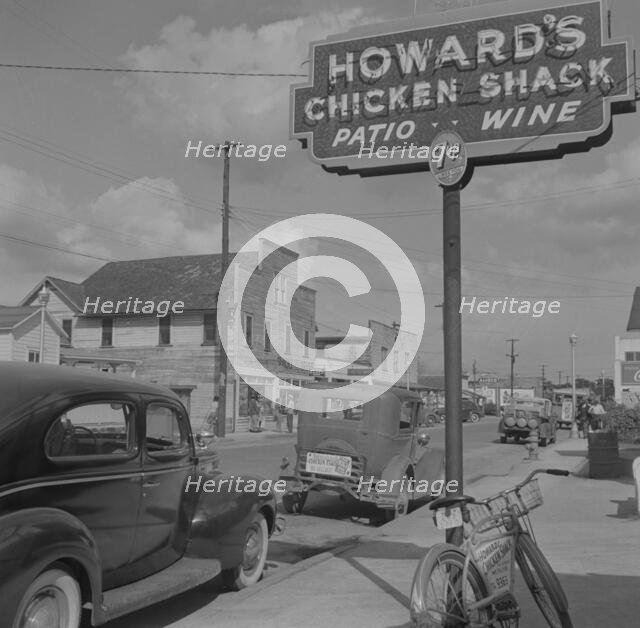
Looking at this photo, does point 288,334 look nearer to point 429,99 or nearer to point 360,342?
point 360,342

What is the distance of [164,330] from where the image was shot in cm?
3972

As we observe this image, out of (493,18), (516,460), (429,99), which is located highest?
(493,18)

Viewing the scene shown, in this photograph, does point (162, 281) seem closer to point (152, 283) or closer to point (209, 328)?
point (152, 283)

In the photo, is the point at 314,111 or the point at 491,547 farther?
the point at 314,111

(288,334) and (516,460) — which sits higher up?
(288,334)

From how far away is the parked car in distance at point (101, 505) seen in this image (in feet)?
14.3

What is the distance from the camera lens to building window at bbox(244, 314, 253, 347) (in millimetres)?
38606

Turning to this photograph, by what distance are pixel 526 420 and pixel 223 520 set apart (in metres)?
26.1

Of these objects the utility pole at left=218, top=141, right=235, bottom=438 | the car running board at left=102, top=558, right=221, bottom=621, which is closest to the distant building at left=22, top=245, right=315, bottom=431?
the utility pole at left=218, top=141, right=235, bottom=438

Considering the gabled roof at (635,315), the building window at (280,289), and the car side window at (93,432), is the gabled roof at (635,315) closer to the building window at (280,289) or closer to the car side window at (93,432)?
the building window at (280,289)

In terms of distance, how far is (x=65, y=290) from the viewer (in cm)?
4269

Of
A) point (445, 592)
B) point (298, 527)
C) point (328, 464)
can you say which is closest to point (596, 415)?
point (328, 464)

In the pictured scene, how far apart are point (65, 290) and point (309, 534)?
35207 millimetres

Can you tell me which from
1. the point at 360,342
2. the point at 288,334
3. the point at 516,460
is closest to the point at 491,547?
the point at 516,460
